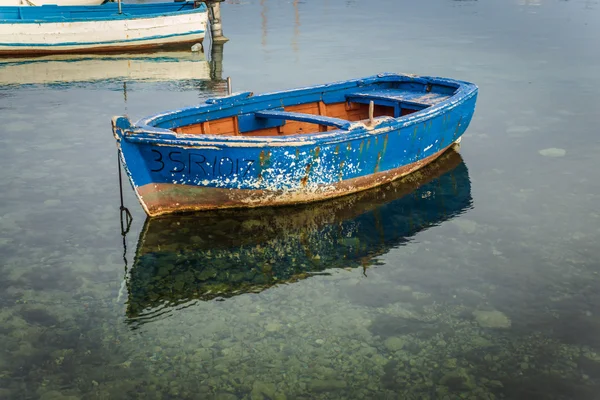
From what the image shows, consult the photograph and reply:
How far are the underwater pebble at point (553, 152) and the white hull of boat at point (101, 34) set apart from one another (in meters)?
15.4

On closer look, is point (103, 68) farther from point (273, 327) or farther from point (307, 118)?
point (273, 327)

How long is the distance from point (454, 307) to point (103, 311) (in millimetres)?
3939

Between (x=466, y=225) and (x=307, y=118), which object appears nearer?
(x=466, y=225)

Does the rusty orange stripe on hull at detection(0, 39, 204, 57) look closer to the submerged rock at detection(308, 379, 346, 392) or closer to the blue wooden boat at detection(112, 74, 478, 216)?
the blue wooden boat at detection(112, 74, 478, 216)

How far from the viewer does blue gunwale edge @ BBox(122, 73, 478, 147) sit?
8828 mm

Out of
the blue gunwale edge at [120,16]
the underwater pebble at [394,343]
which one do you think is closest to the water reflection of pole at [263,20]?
the blue gunwale edge at [120,16]

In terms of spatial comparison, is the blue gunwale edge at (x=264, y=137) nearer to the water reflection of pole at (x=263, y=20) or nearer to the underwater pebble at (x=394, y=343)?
the underwater pebble at (x=394, y=343)

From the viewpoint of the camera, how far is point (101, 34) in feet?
76.4

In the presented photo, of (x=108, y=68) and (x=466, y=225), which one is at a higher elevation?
(x=108, y=68)

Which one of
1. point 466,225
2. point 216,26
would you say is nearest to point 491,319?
point 466,225

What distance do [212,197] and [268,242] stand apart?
1143 mm

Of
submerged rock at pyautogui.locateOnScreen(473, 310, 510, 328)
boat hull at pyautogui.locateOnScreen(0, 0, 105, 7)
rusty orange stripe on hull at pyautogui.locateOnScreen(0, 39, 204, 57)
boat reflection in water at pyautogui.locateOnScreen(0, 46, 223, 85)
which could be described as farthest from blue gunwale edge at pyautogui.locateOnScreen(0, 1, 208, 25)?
submerged rock at pyautogui.locateOnScreen(473, 310, 510, 328)

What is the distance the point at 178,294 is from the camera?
25.5ft

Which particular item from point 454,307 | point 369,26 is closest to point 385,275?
point 454,307
